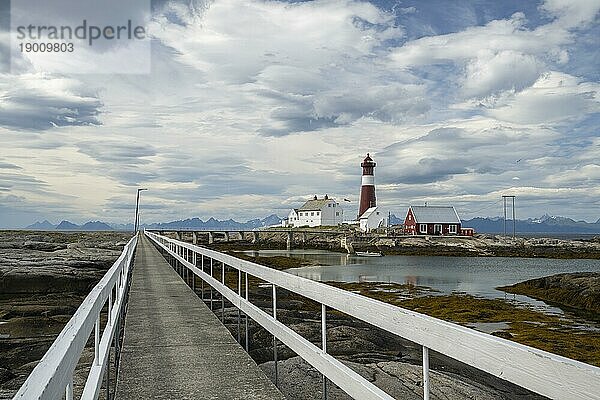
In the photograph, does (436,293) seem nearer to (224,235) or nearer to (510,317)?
(510,317)

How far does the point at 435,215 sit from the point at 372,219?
380 inches

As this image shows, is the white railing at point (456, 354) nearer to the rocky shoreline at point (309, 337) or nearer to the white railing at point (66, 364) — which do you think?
the white railing at point (66, 364)

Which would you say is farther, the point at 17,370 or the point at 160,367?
the point at 17,370

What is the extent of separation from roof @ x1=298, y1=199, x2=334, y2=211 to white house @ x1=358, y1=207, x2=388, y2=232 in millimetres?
14613

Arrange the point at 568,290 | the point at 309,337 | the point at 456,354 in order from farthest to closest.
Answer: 1. the point at 568,290
2. the point at 309,337
3. the point at 456,354

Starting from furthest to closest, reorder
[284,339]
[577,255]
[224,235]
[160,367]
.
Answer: [224,235], [577,255], [160,367], [284,339]

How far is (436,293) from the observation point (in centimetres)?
3045

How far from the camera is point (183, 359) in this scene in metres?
7.41

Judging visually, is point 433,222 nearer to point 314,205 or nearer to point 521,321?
point 314,205

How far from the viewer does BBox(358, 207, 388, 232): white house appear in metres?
93.2

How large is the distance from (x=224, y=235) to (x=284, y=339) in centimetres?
8826

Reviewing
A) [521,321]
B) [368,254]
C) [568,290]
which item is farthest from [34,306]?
[368,254]

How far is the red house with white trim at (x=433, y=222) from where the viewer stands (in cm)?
8794

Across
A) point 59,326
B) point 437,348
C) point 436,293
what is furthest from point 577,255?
point 437,348
